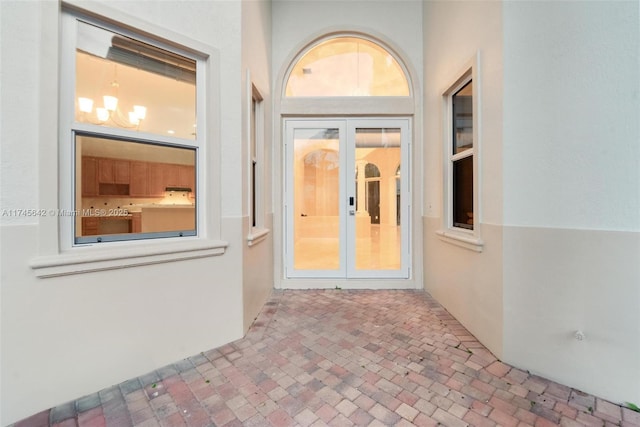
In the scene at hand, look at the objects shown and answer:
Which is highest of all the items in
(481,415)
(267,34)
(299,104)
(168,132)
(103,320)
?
(267,34)

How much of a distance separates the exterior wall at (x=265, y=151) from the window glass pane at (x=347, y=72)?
0.54m

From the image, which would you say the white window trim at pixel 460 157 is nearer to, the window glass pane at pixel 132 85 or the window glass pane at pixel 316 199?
the window glass pane at pixel 316 199

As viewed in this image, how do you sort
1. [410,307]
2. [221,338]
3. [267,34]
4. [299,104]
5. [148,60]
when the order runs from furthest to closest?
[299,104], [267,34], [410,307], [221,338], [148,60]

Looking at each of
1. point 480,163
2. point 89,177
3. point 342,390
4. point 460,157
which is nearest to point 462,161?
point 460,157

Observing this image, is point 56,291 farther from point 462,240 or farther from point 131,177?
point 462,240

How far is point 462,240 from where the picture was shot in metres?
2.66

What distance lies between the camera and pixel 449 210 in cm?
322

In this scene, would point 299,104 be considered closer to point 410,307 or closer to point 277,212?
point 277,212

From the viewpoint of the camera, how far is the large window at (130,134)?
5.99ft

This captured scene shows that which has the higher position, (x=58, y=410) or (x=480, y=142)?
(x=480, y=142)

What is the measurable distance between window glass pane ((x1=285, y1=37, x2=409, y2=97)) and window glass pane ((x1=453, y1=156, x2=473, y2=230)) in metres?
1.53

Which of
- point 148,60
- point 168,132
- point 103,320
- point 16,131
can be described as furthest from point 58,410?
point 148,60

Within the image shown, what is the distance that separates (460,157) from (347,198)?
1545 mm

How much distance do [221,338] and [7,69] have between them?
7.41 ft
